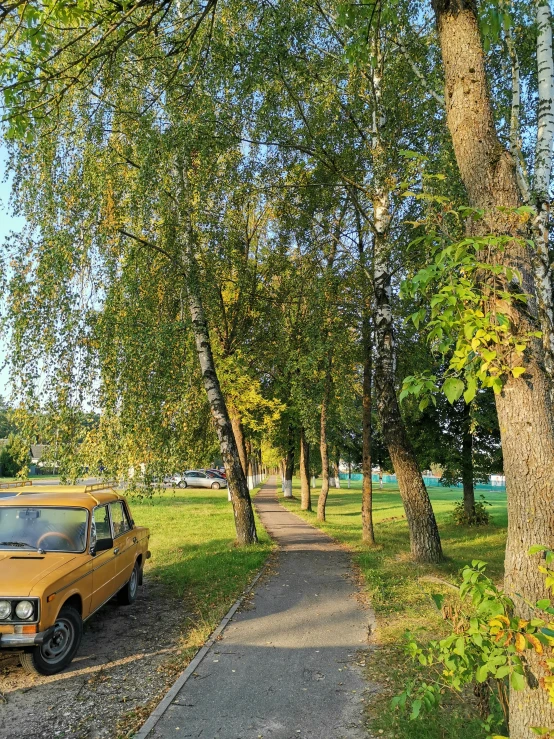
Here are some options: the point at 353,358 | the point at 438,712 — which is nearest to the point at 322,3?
the point at 353,358

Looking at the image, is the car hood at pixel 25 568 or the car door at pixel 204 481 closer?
the car hood at pixel 25 568

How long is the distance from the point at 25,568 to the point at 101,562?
3.82 feet

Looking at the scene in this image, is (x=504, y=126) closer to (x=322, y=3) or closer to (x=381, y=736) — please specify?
(x=322, y=3)

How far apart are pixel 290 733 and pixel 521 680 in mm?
2380

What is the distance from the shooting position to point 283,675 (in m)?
5.31

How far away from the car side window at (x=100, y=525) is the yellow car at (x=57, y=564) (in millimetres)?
12

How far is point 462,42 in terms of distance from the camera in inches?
140

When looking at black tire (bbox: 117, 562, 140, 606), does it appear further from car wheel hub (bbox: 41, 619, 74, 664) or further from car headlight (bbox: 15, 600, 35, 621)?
car headlight (bbox: 15, 600, 35, 621)

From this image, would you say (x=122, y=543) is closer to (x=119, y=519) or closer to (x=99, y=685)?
(x=119, y=519)

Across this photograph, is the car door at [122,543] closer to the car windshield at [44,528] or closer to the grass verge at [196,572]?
the car windshield at [44,528]

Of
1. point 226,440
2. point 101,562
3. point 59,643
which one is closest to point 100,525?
point 101,562

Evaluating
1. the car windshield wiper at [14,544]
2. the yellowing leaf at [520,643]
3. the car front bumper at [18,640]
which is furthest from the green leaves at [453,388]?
the car windshield wiper at [14,544]

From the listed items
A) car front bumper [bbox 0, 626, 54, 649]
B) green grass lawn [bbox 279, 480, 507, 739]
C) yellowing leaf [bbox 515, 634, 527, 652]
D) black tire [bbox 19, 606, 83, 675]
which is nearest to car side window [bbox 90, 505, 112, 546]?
black tire [bbox 19, 606, 83, 675]

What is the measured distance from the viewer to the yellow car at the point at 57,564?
4.94 meters
